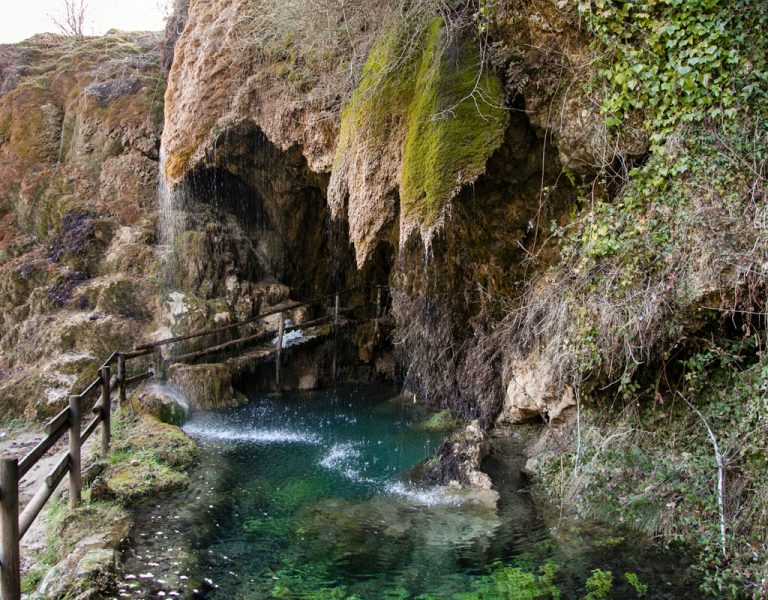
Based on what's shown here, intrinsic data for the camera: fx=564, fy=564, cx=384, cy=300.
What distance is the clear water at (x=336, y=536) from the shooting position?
165 inches

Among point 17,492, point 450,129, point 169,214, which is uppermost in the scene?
point 450,129

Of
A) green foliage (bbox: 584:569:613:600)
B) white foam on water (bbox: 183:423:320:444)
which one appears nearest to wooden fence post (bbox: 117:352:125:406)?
white foam on water (bbox: 183:423:320:444)

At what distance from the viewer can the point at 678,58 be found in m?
4.56

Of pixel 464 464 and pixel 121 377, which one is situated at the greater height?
pixel 121 377

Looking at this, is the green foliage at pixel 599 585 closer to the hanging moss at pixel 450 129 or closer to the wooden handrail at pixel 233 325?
the hanging moss at pixel 450 129

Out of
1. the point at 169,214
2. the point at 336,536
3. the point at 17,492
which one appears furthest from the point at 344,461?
the point at 169,214

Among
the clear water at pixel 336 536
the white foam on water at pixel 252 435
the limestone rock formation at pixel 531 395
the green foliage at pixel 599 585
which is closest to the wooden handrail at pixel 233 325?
the white foam on water at pixel 252 435

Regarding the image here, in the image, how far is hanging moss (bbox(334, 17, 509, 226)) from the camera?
593 centimetres

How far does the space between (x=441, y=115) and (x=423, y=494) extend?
4.03 meters

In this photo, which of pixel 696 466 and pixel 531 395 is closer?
pixel 696 466

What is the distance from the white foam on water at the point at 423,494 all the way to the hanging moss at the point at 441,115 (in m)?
2.84

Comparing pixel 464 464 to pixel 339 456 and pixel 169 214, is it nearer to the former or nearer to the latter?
pixel 339 456

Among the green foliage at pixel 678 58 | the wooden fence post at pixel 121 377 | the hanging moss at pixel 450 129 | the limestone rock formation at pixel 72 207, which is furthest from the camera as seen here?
the limestone rock formation at pixel 72 207

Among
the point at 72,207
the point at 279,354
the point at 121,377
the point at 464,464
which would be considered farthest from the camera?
the point at 72,207
